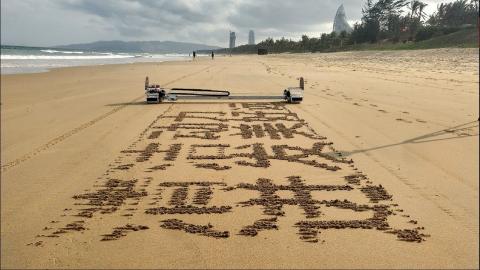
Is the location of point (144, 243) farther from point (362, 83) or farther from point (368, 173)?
point (362, 83)

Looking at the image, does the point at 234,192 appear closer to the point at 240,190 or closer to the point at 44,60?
the point at 240,190

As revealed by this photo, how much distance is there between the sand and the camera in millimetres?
3066

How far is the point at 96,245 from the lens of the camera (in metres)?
3.17

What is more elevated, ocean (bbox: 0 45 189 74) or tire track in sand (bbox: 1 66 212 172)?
ocean (bbox: 0 45 189 74)

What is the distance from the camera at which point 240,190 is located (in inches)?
173

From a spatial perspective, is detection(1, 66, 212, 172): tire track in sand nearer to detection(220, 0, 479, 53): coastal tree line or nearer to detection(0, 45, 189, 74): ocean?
detection(0, 45, 189, 74): ocean

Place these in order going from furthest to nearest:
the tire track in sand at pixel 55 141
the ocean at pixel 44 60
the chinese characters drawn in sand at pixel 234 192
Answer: the ocean at pixel 44 60 → the tire track in sand at pixel 55 141 → the chinese characters drawn in sand at pixel 234 192

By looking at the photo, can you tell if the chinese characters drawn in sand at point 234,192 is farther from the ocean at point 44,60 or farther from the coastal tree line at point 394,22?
the coastal tree line at point 394,22

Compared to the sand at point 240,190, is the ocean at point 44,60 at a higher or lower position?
higher

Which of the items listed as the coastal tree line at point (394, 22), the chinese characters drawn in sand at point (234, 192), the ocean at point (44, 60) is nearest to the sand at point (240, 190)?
the chinese characters drawn in sand at point (234, 192)

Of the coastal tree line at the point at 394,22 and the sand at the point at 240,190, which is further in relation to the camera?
the coastal tree line at the point at 394,22

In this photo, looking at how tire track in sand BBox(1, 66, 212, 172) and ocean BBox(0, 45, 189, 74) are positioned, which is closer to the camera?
tire track in sand BBox(1, 66, 212, 172)

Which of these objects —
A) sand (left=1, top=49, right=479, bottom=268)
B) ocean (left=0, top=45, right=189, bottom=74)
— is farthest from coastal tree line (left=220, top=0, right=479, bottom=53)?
sand (left=1, top=49, right=479, bottom=268)

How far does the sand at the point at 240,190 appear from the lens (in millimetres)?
3066
